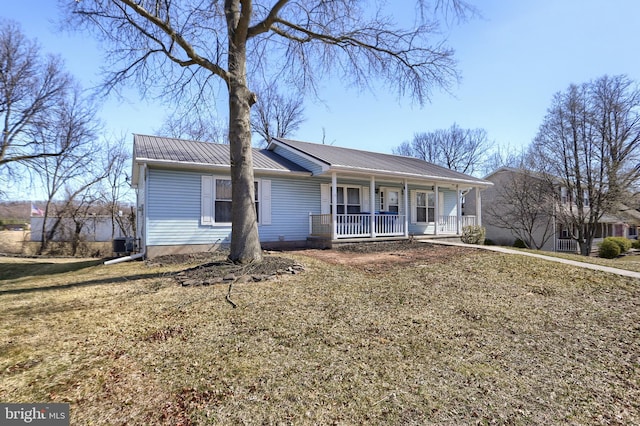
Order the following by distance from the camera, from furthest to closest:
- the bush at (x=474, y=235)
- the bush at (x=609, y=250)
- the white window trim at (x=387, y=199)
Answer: the bush at (x=609, y=250), the white window trim at (x=387, y=199), the bush at (x=474, y=235)

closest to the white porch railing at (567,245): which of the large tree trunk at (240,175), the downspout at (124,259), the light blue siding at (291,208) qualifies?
the light blue siding at (291,208)

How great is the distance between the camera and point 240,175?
289 inches

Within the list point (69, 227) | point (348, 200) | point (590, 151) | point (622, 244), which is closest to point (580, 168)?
point (590, 151)

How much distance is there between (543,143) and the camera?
68.3 ft

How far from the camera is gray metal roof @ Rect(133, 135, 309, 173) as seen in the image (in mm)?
10049

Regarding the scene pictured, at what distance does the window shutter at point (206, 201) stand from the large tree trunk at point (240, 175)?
3.83m

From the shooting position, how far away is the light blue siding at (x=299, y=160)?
12373mm

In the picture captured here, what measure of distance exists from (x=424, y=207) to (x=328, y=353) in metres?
13.9

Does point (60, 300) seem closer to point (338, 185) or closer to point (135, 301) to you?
point (135, 301)

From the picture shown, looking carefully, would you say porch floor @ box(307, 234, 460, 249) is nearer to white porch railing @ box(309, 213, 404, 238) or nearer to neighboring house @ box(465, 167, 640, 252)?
white porch railing @ box(309, 213, 404, 238)

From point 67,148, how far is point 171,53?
51.3ft

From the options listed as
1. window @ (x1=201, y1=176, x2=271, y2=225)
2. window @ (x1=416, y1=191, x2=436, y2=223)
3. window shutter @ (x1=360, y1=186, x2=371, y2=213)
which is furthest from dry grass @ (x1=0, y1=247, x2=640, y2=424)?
window @ (x1=416, y1=191, x2=436, y2=223)

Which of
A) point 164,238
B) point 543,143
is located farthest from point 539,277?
point 543,143

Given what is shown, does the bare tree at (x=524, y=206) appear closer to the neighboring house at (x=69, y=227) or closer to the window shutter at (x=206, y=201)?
the window shutter at (x=206, y=201)
